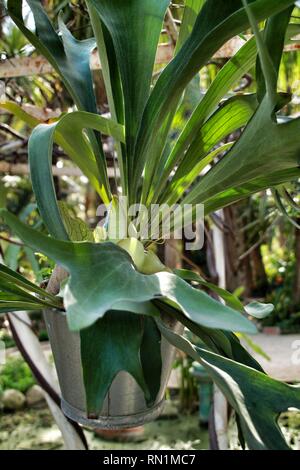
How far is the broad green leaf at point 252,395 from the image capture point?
42 centimetres

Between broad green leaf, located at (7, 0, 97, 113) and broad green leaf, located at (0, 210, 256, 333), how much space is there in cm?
24

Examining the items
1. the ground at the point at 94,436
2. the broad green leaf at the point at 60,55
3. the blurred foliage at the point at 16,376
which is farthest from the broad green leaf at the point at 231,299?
the blurred foliage at the point at 16,376

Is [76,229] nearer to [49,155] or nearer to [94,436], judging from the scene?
[49,155]

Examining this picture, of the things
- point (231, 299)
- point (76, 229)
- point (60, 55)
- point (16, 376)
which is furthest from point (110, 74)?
point (16, 376)

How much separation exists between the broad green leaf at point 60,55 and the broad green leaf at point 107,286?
0.24 metres

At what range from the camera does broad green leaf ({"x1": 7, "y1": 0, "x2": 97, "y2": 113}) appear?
608 millimetres

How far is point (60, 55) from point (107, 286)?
0.35m

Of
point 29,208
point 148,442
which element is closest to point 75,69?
point 29,208

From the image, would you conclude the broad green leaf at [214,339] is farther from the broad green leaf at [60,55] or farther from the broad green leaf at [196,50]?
the broad green leaf at [60,55]

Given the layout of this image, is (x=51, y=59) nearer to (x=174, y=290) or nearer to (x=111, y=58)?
(x=111, y=58)

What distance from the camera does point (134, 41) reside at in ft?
1.78

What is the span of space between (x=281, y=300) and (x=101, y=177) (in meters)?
4.87

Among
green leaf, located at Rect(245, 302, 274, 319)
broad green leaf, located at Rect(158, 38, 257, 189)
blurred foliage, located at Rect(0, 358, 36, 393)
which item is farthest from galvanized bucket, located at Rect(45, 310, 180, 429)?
blurred foliage, located at Rect(0, 358, 36, 393)

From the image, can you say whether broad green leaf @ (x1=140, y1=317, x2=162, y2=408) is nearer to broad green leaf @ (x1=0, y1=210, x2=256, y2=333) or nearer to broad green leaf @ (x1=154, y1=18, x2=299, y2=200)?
broad green leaf @ (x1=0, y1=210, x2=256, y2=333)
